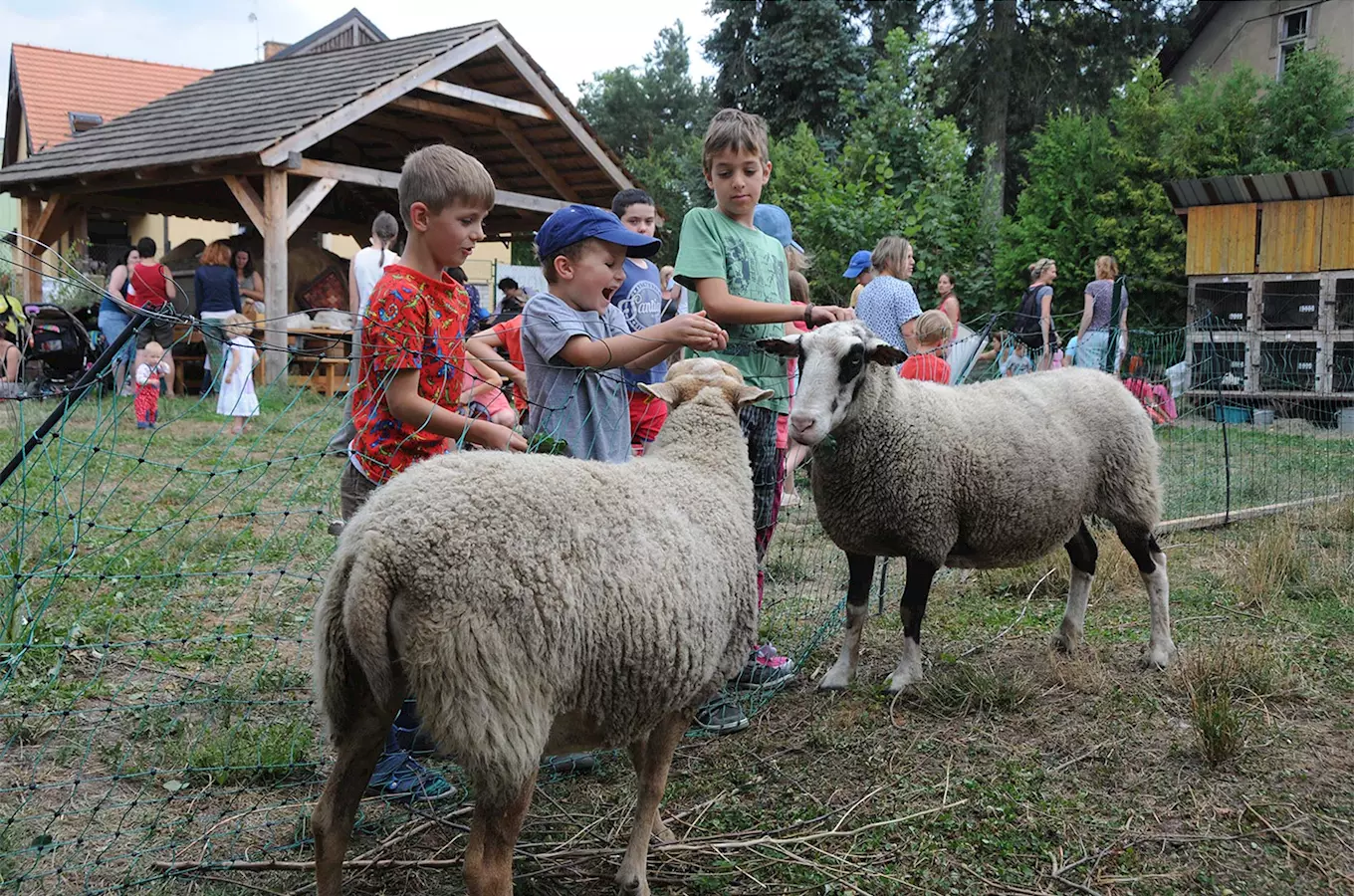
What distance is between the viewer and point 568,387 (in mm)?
3113

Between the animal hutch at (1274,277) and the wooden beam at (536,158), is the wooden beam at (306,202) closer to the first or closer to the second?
the wooden beam at (536,158)

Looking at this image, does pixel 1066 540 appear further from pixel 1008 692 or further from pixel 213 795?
pixel 213 795

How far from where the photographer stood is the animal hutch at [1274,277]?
1323 cm

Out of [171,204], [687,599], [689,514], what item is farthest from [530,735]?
[171,204]

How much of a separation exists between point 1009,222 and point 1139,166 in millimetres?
2140

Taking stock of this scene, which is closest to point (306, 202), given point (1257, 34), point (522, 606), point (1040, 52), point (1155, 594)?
point (1155, 594)

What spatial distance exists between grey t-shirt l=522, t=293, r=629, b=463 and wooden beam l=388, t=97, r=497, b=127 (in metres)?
10.8

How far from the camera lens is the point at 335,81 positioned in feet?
42.5

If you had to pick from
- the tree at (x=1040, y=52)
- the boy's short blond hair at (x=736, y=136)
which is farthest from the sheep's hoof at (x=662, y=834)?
the tree at (x=1040, y=52)

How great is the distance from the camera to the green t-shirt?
360 centimetres

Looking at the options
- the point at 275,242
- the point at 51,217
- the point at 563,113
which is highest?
the point at 563,113

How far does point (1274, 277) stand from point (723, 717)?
1339cm

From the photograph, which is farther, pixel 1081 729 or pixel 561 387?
pixel 1081 729

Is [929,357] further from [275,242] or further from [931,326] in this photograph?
[275,242]
